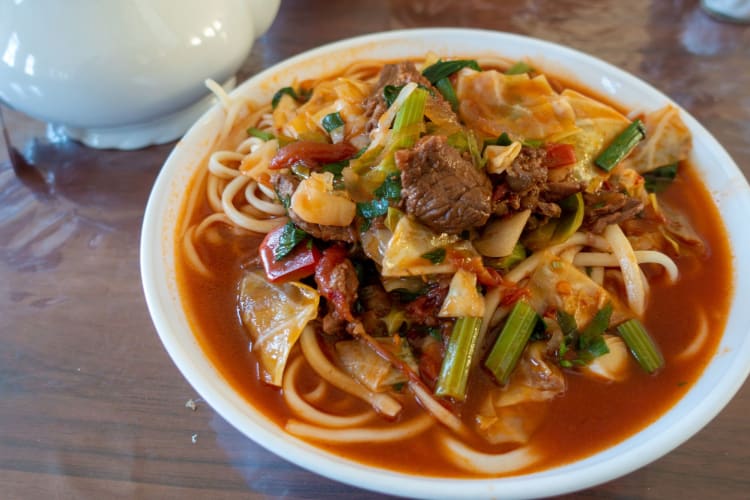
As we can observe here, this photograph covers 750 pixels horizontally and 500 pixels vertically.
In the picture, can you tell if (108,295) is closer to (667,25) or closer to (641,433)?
(641,433)

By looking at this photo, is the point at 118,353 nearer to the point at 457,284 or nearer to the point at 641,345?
the point at 457,284

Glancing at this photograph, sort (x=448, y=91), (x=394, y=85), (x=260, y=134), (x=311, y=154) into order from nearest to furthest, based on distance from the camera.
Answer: (x=311, y=154) → (x=394, y=85) → (x=448, y=91) → (x=260, y=134)

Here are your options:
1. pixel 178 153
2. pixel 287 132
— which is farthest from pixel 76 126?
pixel 287 132

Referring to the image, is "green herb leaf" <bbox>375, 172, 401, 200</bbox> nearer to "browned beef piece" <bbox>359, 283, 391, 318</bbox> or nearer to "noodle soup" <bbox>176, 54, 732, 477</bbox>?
"noodle soup" <bbox>176, 54, 732, 477</bbox>

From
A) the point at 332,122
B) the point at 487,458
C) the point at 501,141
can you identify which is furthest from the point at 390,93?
the point at 487,458

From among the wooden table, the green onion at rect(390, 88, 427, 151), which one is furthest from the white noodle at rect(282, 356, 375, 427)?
the green onion at rect(390, 88, 427, 151)

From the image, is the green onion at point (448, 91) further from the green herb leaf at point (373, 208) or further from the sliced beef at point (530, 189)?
the green herb leaf at point (373, 208)
